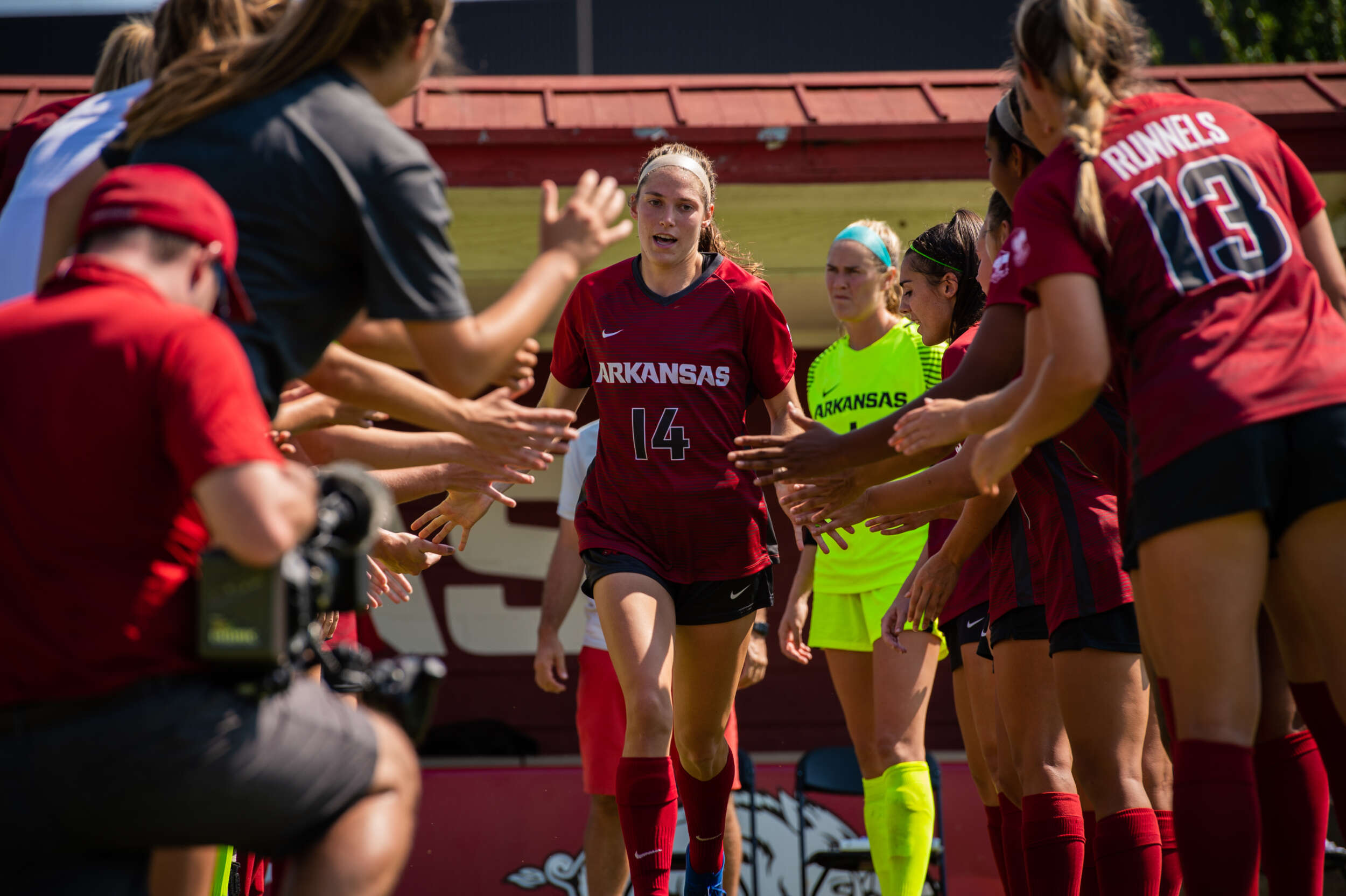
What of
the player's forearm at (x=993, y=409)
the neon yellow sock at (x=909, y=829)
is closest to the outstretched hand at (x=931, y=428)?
the player's forearm at (x=993, y=409)

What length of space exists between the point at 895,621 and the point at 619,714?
147 centimetres

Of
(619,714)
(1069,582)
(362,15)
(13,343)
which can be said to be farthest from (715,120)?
(13,343)

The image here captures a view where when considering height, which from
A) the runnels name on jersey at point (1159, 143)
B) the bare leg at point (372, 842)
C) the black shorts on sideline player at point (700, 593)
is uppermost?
the runnels name on jersey at point (1159, 143)

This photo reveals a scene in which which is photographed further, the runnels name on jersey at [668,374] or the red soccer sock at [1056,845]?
the runnels name on jersey at [668,374]

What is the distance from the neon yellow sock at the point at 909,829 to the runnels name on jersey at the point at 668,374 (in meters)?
1.58

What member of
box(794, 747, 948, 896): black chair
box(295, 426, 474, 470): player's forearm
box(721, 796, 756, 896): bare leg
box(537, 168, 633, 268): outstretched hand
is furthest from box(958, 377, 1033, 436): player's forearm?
box(794, 747, 948, 896): black chair

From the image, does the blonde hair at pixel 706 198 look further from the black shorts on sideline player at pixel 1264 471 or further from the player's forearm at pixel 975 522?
the black shorts on sideline player at pixel 1264 471

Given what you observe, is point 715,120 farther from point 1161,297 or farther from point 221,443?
point 221,443

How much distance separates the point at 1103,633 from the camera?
10.5 feet

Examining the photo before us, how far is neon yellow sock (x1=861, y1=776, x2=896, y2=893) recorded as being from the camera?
14.8ft

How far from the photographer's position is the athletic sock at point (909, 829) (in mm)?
4445

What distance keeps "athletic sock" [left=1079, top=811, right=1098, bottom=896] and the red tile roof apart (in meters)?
3.32

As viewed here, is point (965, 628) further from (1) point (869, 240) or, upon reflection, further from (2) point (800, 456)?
(1) point (869, 240)

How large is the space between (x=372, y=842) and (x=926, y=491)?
2040mm
